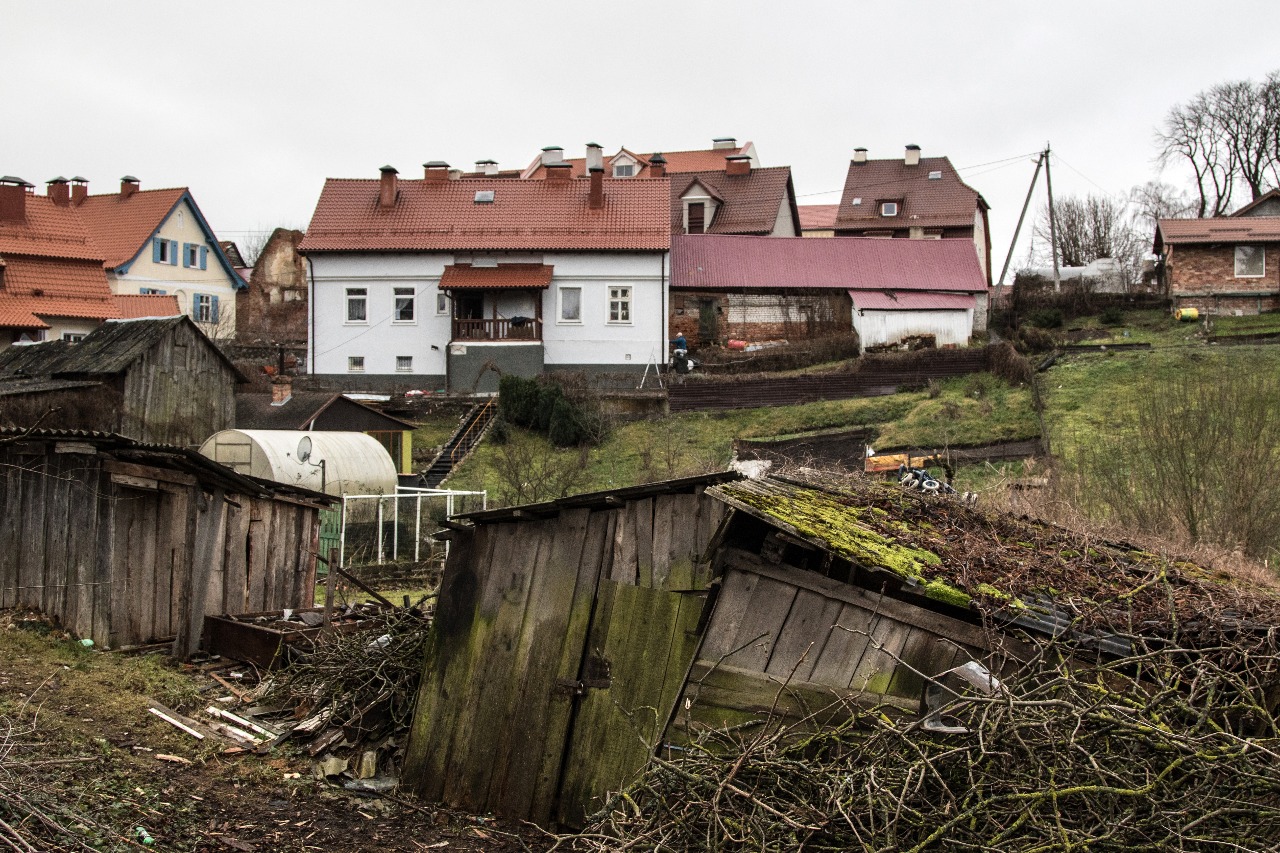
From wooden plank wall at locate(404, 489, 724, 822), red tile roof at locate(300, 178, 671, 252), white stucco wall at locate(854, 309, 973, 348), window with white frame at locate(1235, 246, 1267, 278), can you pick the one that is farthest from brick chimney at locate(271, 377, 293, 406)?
window with white frame at locate(1235, 246, 1267, 278)

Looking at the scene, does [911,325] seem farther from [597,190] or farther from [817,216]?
[817,216]

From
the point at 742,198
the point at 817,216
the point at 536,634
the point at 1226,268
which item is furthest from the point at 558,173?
the point at 536,634

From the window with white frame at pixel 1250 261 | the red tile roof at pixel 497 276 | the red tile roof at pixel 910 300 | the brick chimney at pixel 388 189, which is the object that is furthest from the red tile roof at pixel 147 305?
the window with white frame at pixel 1250 261

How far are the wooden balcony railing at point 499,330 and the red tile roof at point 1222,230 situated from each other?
23.6 m

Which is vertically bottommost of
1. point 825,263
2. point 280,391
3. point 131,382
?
point 280,391

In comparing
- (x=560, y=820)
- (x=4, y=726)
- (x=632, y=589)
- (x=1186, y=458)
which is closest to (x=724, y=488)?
(x=632, y=589)

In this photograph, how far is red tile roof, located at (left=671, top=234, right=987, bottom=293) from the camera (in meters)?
42.9

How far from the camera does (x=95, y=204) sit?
171ft

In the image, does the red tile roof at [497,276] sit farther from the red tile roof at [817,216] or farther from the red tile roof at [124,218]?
the red tile roof at [817,216]

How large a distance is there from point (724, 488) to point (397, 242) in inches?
1378

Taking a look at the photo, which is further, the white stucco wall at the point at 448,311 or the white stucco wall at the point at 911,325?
the white stucco wall at the point at 911,325

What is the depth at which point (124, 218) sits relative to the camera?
50.6 meters

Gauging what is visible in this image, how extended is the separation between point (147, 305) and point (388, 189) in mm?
10343

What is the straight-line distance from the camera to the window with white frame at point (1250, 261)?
1714 inches
